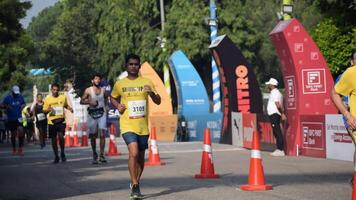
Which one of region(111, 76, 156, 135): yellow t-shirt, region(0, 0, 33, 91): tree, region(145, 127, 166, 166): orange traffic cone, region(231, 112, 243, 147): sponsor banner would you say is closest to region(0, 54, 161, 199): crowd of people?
region(111, 76, 156, 135): yellow t-shirt

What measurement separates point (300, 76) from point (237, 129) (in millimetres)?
5331

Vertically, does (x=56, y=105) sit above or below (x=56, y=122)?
above

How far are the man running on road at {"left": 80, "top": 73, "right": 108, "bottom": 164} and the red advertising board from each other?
451 cm

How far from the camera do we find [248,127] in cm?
2298

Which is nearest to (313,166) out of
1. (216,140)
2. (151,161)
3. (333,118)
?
(333,118)

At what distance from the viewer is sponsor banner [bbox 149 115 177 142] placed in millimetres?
32819

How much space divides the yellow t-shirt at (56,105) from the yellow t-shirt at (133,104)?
742 centimetres

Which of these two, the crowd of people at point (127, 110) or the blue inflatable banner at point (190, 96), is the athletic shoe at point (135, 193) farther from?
the blue inflatable banner at point (190, 96)

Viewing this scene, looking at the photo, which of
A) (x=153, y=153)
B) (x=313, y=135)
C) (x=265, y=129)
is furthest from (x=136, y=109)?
(x=265, y=129)

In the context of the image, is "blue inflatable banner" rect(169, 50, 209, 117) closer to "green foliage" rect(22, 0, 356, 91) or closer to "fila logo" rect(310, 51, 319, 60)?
"green foliage" rect(22, 0, 356, 91)

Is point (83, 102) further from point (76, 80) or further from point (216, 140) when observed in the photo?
point (76, 80)

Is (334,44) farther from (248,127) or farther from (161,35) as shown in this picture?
(161,35)

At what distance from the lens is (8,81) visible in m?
46.0

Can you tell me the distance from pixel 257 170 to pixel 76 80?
147 ft
